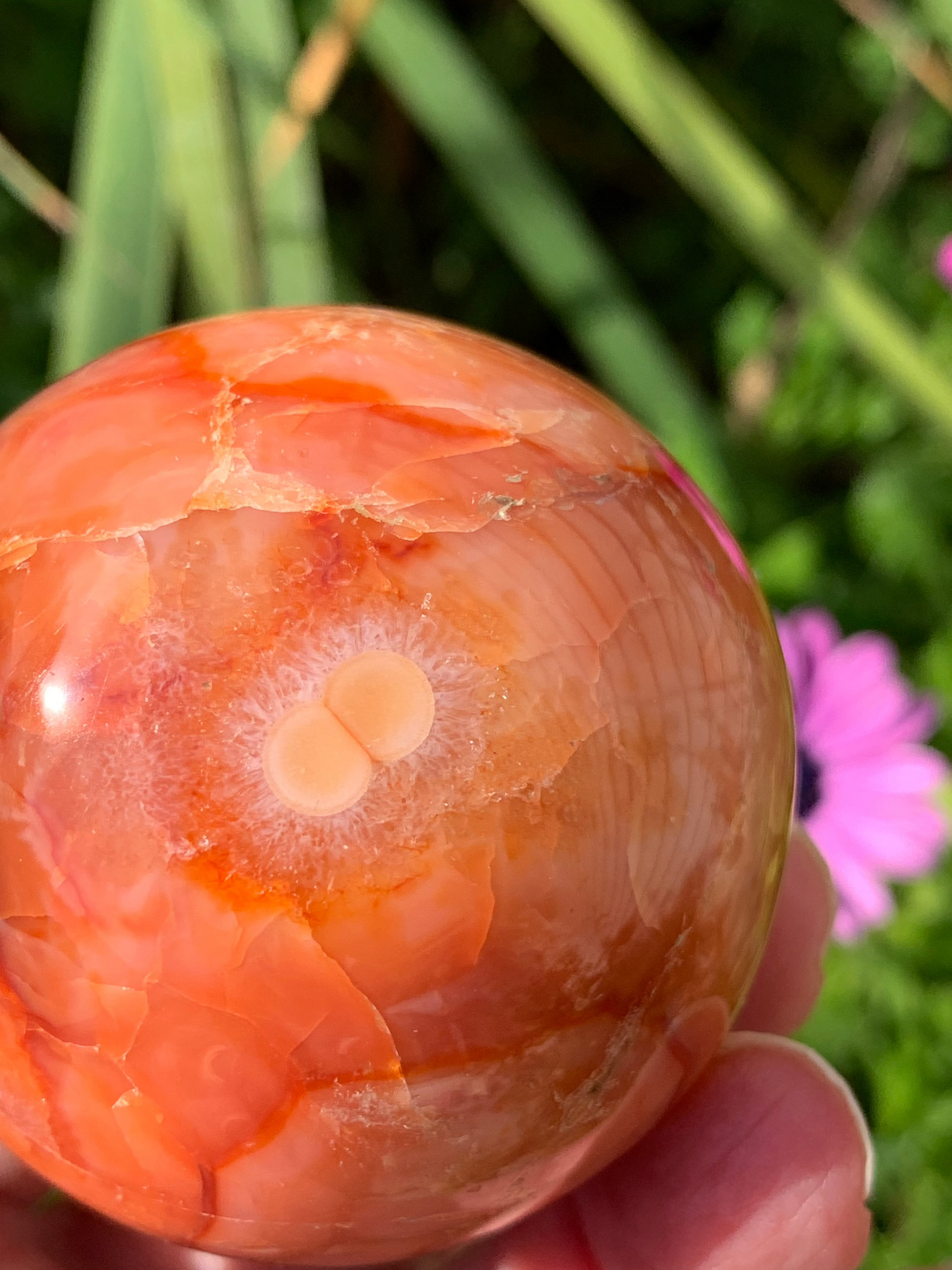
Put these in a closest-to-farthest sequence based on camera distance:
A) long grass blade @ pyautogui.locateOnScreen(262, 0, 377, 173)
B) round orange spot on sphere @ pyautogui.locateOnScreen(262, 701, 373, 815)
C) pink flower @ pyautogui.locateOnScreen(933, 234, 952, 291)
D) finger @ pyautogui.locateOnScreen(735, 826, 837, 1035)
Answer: round orange spot on sphere @ pyautogui.locateOnScreen(262, 701, 373, 815)
finger @ pyautogui.locateOnScreen(735, 826, 837, 1035)
long grass blade @ pyautogui.locateOnScreen(262, 0, 377, 173)
pink flower @ pyautogui.locateOnScreen(933, 234, 952, 291)

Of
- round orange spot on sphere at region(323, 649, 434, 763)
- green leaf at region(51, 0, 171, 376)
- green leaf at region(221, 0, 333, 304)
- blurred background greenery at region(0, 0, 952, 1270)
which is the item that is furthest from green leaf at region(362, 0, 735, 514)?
round orange spot on sphere at region(323, 649, 434, 763)

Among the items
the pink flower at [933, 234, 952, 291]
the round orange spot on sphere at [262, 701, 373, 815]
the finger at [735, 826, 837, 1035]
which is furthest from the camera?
the pink flower at [933, 234, 952, 291]

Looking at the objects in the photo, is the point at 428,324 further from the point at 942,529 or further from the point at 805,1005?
the point at 942,529

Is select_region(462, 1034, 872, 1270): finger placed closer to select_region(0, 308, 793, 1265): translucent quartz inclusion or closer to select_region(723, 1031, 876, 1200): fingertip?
select_region(723, 1031, 876, 1200): fingertip

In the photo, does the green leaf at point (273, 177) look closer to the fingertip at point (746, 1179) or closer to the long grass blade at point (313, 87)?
the long grass blade at point (313, 87)

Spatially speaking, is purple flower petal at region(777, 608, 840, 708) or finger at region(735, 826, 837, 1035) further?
purple flower petal at region(777, 608, 840, 708)

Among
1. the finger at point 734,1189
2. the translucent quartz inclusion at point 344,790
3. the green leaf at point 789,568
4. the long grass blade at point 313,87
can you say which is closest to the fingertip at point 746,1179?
the finger at point 734,1189

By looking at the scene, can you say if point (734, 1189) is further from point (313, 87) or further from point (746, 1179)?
point (313, 87)
